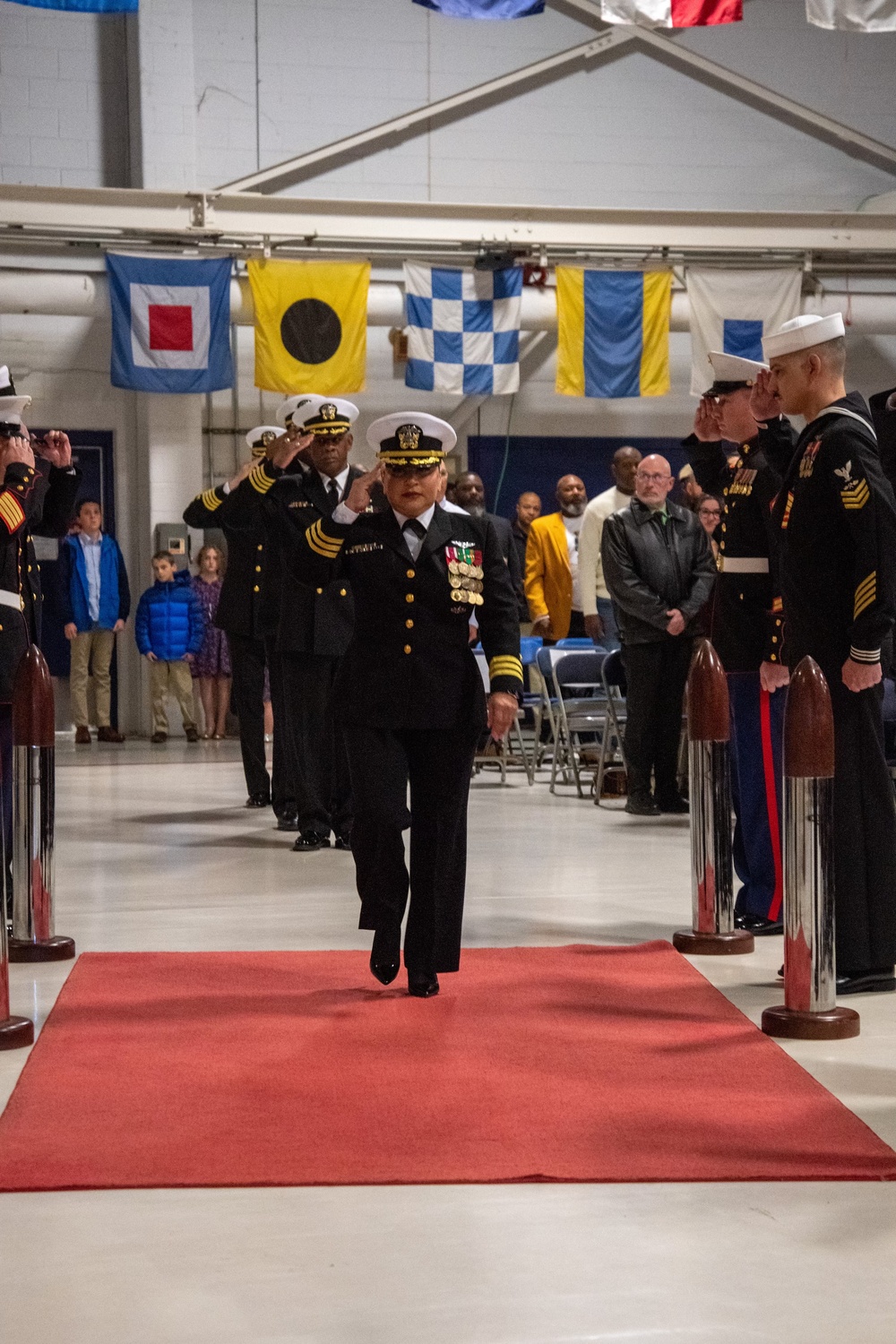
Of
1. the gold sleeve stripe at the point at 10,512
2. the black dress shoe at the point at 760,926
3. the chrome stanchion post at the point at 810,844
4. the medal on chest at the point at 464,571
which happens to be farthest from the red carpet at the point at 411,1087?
the gold sleeve stripe at the point at 10,512

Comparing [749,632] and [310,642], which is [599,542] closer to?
[310,642]

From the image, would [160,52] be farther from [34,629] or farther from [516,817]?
[34,629]

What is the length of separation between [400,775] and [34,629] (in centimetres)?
167

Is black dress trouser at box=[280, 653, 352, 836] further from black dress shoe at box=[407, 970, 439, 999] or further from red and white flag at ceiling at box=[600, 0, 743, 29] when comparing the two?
red and white flag at ceiling at box=[600, 0, 743, 29]

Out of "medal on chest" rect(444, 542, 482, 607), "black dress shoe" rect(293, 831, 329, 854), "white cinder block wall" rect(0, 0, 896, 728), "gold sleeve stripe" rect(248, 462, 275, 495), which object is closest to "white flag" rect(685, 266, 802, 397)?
"white cinder block wall" rect(0, 0, 896, 728)

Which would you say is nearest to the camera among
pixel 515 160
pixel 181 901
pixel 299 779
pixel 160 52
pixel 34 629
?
pixel 34 629

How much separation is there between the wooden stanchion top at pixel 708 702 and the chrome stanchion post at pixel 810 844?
3.70ft

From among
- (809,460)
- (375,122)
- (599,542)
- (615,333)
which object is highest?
(375,122)

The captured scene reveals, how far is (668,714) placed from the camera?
957 centimetres

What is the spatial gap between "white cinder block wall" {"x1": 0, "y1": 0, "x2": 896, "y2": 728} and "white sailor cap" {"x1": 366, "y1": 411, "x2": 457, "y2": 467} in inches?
442

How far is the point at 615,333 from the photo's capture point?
585 inches

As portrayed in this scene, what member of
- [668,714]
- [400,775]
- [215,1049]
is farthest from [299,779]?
[215,1049]

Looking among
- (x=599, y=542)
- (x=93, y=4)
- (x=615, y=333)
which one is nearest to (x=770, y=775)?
(x=599, y=542)

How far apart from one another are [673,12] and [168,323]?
214 inches
